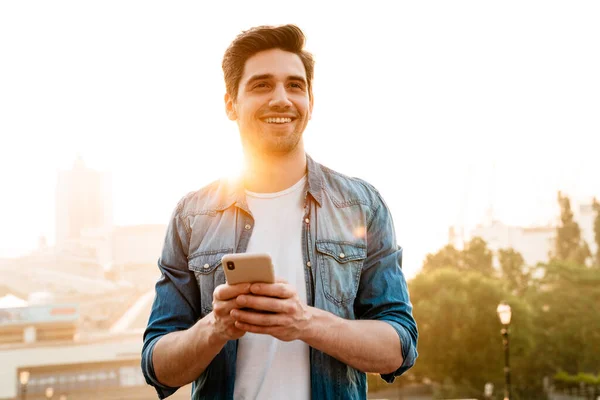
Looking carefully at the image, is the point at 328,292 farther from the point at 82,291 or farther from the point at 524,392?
the point at 82,291

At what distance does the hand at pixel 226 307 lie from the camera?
2088 millimetres

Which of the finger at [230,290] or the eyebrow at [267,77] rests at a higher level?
the eyebrow at [267,77]

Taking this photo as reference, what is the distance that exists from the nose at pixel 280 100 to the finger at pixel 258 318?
30.8 inches

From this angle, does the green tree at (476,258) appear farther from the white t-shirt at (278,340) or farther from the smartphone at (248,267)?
the smartphone at (248,267)

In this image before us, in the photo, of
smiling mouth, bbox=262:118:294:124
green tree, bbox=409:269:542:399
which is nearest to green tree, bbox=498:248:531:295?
green tree, bbox=409:269:542:399

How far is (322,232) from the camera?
2582 millimetres

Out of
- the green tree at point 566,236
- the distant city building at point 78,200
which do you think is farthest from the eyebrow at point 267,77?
the distant city building at point 78,200

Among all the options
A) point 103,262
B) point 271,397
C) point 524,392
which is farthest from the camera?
point 103,262

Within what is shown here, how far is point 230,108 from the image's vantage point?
9.16 feet

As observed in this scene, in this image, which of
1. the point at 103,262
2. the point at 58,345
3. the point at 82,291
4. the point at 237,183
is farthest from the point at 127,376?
the point at 237,183

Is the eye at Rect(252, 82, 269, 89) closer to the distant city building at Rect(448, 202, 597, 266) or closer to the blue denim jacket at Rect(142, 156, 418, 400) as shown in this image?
the blue denim jacket at Rect(142, 156, 418, 400)

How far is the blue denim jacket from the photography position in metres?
2.46

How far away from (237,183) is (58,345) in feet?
205

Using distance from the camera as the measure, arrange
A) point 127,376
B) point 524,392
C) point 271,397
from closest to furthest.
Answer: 1. point 271,397
2. point 524,392
3. point 127,376
